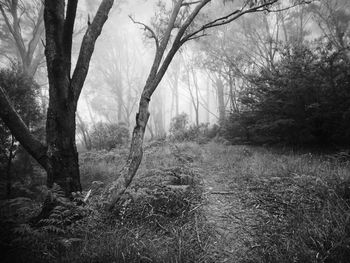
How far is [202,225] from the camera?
228cm

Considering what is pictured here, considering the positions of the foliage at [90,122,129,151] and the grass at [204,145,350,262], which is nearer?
the grass at [204,145,350,262]

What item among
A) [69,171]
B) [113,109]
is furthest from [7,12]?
[113,109]

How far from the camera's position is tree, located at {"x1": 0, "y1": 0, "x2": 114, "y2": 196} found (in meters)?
2.40

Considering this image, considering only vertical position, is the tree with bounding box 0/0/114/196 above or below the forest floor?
above

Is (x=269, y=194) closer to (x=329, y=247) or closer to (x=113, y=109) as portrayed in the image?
(x=329, y=247)

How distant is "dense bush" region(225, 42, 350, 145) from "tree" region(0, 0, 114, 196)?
5.51 metres

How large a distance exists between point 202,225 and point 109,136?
10.3 meters

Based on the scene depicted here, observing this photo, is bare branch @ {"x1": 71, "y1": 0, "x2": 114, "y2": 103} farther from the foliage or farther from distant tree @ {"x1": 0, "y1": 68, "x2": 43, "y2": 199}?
the foliage

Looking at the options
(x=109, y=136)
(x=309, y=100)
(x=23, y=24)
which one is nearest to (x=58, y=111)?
(x=309, y=100)

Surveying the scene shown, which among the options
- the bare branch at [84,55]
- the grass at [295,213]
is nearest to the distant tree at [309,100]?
the grass at [295,213]

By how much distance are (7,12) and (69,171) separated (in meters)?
11.9

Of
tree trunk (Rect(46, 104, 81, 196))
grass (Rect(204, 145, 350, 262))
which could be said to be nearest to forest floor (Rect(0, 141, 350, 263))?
grass (Rect(204, 145, 350, 262))

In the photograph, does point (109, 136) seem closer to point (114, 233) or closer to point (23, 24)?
point (23, 24)

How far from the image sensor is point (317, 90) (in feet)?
16.6
